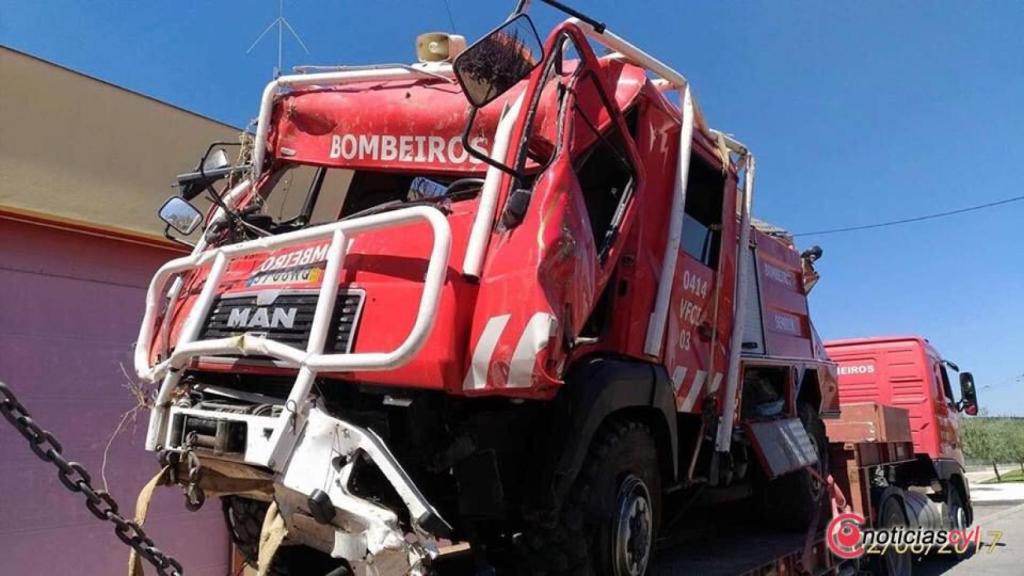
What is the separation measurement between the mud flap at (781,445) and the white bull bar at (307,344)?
3045 millimetres

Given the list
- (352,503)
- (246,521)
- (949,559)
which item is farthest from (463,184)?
(949,559)

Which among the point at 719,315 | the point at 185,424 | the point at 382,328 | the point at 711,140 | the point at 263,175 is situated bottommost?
the point at 185,424

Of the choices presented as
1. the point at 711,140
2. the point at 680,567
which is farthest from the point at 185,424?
the point at 711,140

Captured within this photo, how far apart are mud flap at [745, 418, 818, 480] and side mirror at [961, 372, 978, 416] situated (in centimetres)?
690

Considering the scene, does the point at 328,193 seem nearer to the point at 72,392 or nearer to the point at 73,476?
the point at 73,476

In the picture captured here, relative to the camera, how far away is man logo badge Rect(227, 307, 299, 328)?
115 inches

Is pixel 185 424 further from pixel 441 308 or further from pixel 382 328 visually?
pixel 441 308

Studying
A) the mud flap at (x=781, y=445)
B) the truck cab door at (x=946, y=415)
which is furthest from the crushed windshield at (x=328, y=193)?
the truck cab door at (x=946, y=415)

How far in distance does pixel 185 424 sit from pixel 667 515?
9.11ft

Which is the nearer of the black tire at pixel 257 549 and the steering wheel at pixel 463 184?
the steering wheel at pixel 463 184

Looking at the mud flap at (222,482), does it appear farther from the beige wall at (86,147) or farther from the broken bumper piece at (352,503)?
the beige wall at (86,147)

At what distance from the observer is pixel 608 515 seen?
3.18m

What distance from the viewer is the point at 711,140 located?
4.57 meters

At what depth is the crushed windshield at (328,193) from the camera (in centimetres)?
377
